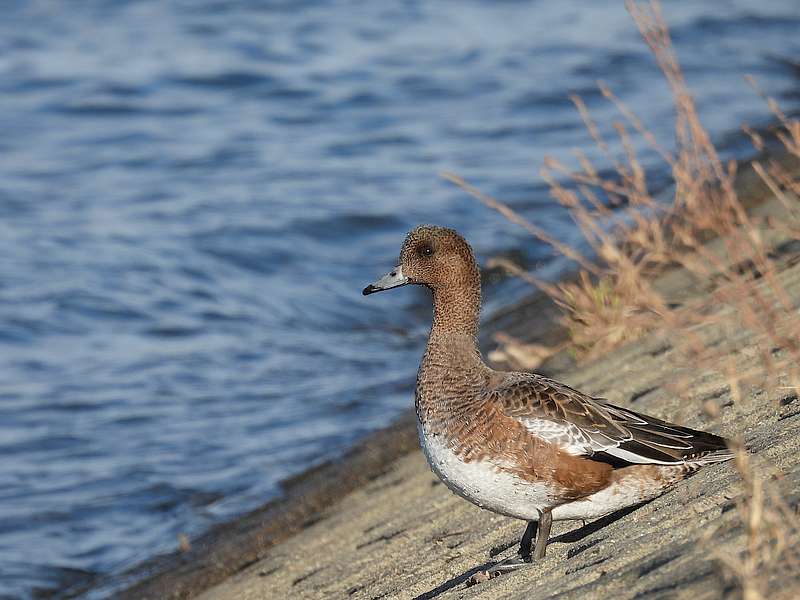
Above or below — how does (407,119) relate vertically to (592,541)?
below

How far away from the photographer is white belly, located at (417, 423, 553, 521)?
3789 mm

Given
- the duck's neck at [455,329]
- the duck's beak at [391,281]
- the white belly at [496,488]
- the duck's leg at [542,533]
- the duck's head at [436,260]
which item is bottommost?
the duck's leg at [542,533]

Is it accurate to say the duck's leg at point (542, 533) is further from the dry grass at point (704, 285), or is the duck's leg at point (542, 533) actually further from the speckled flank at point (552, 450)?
the dry grass at point (704, 285)

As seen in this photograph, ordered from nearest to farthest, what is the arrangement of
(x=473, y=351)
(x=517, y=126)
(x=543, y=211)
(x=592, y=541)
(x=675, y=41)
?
(x=592, y=541) → (x=473, y=351) → (x=543, y=211) → (x=517, y=126) → (x=675, y=41)

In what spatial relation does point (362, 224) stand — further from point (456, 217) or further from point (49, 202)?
point (49, 202)

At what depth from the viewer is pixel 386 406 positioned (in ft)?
25.4

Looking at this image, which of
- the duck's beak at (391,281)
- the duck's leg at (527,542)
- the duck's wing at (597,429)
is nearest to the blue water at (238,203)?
the duck's beak at (391,281)

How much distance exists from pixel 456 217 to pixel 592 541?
7897 millimetres

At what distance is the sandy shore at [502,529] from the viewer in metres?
3.17

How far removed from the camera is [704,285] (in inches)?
255

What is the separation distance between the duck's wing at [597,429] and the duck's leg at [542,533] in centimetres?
22

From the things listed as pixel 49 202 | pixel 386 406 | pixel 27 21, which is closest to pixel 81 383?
pixel 386 406

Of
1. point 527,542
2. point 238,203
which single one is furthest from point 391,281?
point 238,203

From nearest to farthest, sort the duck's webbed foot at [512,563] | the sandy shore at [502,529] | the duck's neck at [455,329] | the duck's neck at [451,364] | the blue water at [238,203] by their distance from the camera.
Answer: the sandy shore at [502,529] < the duck's webbed foot at [512,563] < the duck's neck at [451,364] < the duck's neck at [455,329] < the blue water at [238,203]
